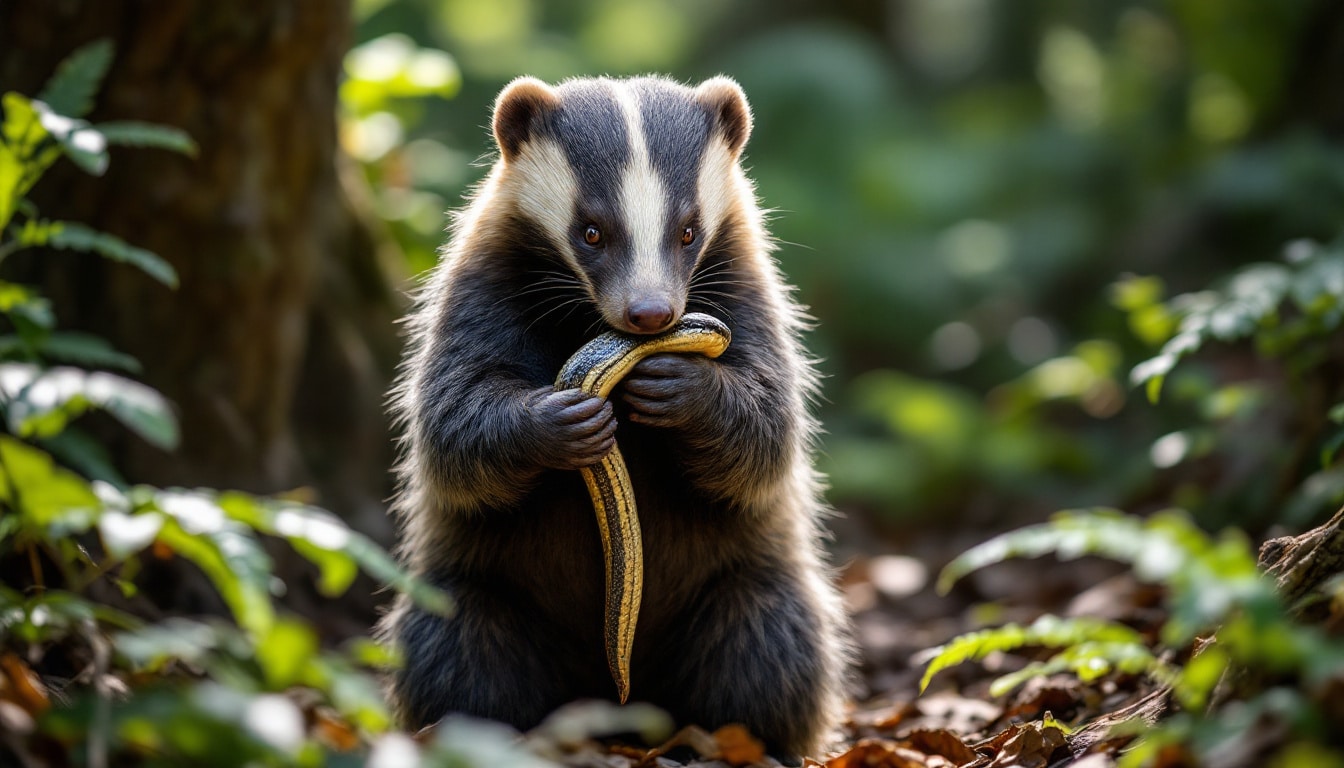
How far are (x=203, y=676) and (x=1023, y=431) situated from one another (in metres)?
7.06

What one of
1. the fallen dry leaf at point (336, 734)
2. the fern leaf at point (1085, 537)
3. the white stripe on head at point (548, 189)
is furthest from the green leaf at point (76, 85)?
the fern leaf at point (1085, 537)

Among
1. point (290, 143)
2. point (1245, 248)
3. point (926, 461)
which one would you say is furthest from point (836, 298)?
point (290, 143)

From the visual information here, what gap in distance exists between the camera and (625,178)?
497 cm

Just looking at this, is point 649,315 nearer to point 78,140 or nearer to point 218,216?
point 78,140

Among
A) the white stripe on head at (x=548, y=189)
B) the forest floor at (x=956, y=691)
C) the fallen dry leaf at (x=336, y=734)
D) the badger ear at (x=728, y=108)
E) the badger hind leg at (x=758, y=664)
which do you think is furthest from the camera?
the badger ear at (x=728, y=108)

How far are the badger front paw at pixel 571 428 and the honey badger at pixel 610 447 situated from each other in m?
0.09

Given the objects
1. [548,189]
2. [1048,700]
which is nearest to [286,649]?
[548,189]

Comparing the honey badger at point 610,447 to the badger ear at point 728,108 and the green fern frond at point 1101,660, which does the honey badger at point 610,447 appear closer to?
the badger ear at point 728,108

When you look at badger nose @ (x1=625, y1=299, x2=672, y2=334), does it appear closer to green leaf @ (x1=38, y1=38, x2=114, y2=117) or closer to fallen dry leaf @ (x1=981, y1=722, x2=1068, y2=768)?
fallen dry leaf @ (x1=981, y1=722, x2=1068, y2=768)

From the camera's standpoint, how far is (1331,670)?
2496 millimetres

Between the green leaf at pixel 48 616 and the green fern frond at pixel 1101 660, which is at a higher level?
the green leaf at pixel 48 616

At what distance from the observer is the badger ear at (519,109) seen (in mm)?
5289

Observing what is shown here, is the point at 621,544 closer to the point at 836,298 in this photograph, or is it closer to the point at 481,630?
the point at 481,630

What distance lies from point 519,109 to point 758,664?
8.15 feet
